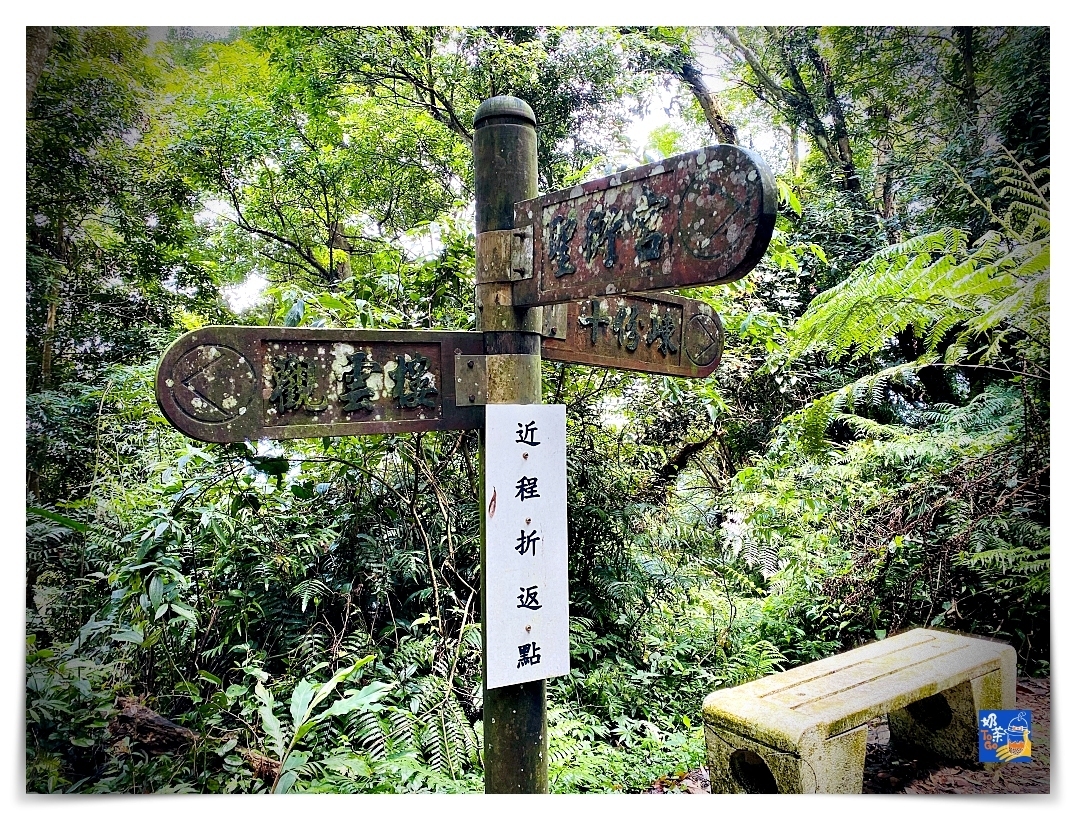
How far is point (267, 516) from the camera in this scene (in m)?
2.35

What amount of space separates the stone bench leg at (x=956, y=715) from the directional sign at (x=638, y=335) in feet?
4.41

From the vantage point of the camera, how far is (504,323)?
130cm

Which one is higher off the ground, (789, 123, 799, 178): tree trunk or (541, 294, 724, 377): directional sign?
(789, 123, 799, 178): tree trunk

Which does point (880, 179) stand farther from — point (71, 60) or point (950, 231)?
point (71, 60)

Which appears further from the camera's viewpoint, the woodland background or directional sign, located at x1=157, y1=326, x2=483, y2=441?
the woodland background

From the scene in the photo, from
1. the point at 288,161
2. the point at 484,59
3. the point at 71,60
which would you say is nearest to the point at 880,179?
the point at 484,59

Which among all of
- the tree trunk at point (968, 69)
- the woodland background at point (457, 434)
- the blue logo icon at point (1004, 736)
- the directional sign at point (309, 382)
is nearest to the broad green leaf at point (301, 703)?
the woodland background at point (457, 434)

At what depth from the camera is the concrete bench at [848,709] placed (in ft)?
5.65

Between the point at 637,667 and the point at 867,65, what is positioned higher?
the point at 867,65

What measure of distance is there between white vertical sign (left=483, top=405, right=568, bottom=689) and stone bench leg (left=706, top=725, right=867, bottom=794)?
69 centimetres

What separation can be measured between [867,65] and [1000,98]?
0.73m

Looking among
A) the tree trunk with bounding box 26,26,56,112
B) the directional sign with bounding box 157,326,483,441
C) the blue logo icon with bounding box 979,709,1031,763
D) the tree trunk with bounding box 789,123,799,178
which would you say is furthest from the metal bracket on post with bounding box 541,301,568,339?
the tree trunk with bounding box 789,123,799,178

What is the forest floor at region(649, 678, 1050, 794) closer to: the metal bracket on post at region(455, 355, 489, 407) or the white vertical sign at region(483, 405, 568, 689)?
the white vertical sign at region(483, 405, 568, 689)

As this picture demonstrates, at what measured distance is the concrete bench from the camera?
1.72m
